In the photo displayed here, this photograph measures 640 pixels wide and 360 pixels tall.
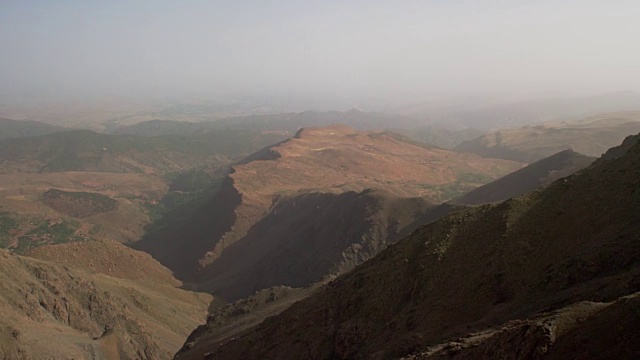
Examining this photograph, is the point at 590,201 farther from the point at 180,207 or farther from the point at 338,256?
the point at 180,207

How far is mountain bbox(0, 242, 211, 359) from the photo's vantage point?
43.1 metres

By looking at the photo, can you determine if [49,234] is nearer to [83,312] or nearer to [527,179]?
[83,312]

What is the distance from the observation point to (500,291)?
24.7m

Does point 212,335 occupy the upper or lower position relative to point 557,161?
lower

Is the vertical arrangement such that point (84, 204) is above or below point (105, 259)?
below

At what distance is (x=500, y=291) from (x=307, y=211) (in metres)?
70.9

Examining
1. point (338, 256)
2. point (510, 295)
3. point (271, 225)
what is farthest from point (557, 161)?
point (510, 295)

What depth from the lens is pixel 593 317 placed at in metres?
14.7

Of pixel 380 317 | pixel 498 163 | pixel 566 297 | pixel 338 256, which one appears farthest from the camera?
pixel 498 163

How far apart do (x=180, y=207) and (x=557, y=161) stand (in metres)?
101

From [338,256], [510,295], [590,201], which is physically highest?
[590,201]

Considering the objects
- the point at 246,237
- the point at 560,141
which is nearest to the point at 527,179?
the point at 246,237

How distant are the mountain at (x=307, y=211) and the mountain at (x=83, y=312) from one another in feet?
42.3

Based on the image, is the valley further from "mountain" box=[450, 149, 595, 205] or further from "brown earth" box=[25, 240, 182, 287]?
"mountain" box=[450, 149, 595, 205]
